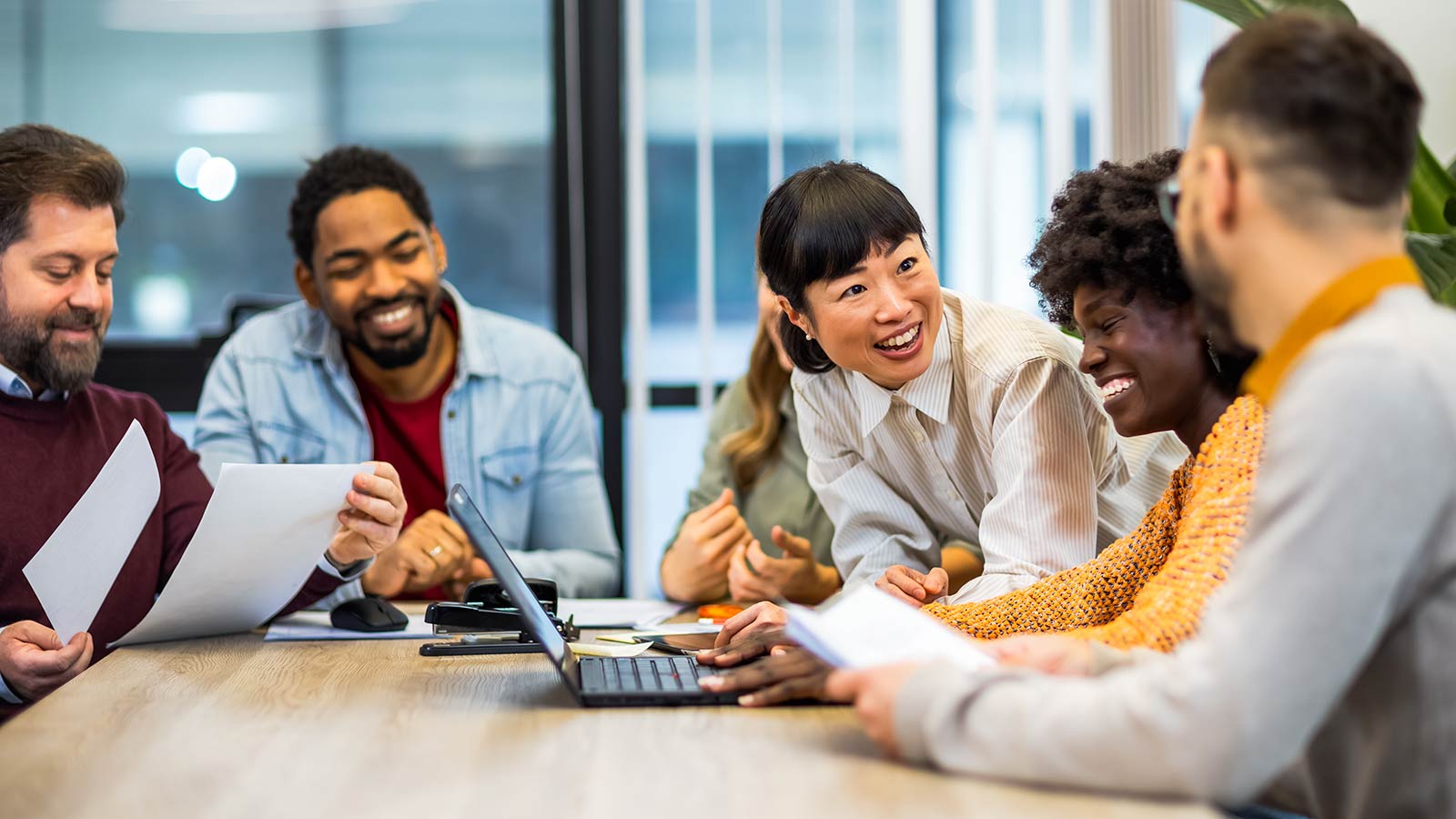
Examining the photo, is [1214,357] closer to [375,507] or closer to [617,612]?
[617,612]

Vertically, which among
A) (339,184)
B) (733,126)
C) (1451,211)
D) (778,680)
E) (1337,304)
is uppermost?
(733,126)

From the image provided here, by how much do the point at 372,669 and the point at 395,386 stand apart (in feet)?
4.56

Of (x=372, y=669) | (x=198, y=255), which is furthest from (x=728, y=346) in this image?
(x=372, y=669)

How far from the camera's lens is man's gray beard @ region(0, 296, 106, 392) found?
1.80 m

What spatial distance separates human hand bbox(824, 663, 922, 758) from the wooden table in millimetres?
26

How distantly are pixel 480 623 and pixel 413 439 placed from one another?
1250 mm

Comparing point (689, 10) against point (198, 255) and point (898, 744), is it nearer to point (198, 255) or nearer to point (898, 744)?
point (198, 255)

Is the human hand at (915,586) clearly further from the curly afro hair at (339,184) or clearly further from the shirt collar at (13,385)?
the curly afro hair at (339,184)

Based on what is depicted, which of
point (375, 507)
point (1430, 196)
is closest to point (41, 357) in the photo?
point (375, 507)

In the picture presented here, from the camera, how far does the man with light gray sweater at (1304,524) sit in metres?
0.83

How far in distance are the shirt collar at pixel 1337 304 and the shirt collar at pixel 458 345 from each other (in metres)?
2.03

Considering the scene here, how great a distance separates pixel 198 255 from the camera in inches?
135

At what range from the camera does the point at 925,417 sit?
1915 mm

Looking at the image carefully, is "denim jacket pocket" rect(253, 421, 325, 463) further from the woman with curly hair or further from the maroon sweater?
the woman with curly hair
